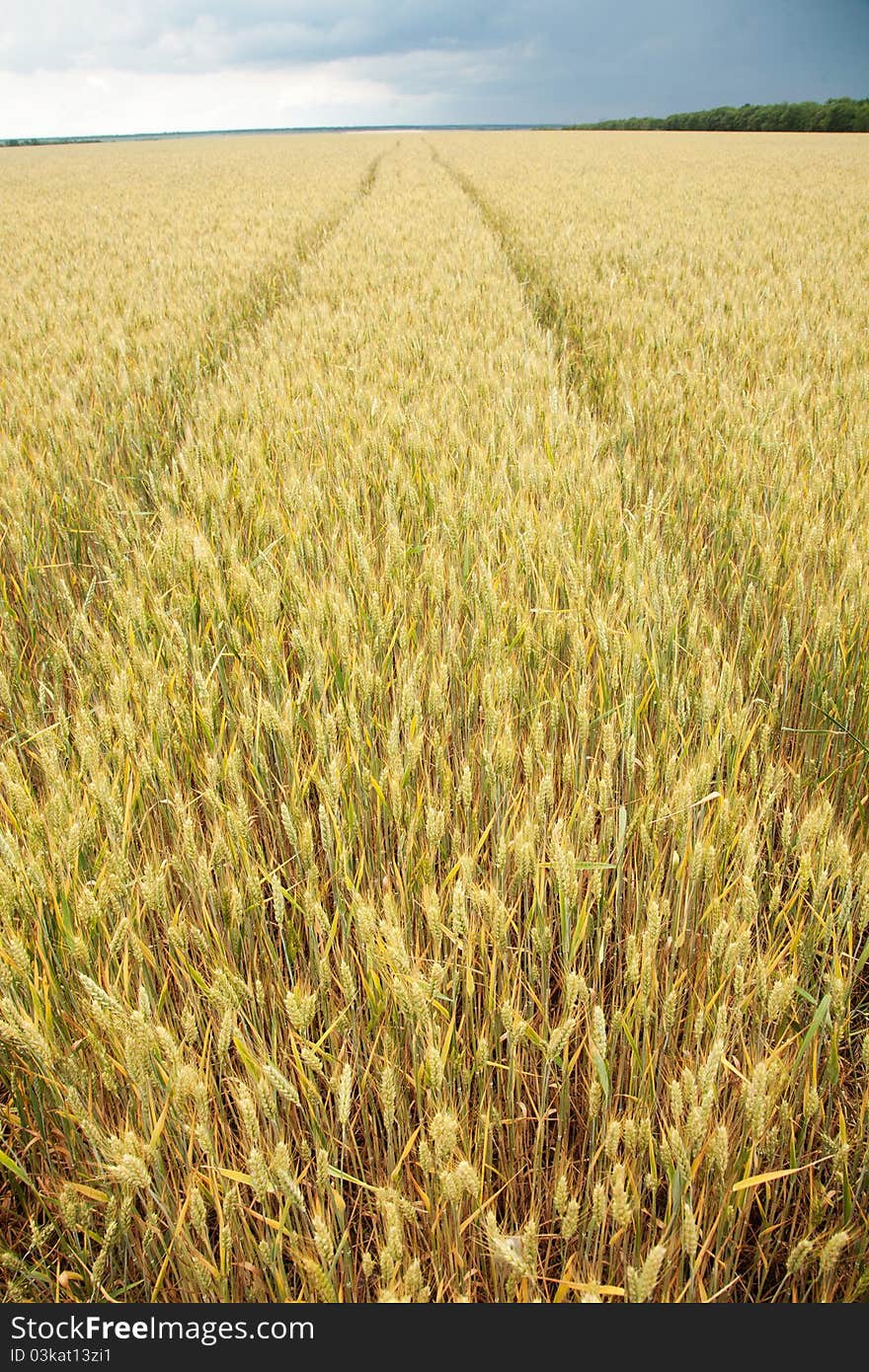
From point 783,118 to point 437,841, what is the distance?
6754 centimetres

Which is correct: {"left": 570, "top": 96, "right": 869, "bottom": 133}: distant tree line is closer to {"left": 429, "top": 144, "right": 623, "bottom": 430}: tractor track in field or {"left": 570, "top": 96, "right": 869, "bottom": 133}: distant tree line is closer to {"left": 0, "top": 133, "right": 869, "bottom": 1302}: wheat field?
{"left": 429, "top": 144, "right": 623, "bottom": 430}: tractor track in field

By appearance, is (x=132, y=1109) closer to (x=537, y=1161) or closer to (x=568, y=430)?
(x=537, y=1161)

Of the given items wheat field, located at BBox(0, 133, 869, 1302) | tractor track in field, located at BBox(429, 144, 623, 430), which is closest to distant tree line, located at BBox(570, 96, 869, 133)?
tractor track in field, located at BBox(429, 144, 623, 430)

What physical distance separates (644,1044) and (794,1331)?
28cm

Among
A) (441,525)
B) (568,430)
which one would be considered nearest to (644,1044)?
(441,525)

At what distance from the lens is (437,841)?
104 centimetres

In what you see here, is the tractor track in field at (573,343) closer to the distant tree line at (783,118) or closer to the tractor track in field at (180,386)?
the tractor track in field at (180,386)

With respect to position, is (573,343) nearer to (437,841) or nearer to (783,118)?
(437,841)

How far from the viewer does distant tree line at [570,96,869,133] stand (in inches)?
1811

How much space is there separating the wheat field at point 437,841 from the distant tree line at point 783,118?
58.2 m

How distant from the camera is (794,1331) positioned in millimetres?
724

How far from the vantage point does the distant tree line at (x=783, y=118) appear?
4600 cm

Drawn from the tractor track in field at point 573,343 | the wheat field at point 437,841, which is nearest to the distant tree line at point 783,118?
the tractor track in field at point 573,343

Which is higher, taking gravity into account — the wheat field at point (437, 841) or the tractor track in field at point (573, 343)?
the tractor track in field at point (573, 343)
